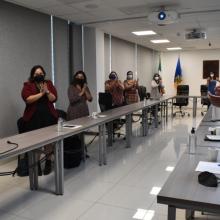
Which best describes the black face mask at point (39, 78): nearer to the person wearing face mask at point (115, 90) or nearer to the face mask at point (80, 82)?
the face mask at point (80, 82)

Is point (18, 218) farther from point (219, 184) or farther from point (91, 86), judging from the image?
point (91, 86)

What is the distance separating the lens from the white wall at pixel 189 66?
41.7ft

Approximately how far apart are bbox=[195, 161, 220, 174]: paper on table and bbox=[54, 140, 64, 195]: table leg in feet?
5.43

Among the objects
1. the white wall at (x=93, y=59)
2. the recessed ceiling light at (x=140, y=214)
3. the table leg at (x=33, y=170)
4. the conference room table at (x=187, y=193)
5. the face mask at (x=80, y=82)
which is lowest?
the recessed ceiling light at (x=140, y=214)

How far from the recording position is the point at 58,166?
10.7 ft

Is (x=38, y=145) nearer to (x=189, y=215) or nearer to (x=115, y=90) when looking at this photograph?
(x=189, y=215)

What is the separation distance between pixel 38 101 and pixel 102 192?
4.74 feet

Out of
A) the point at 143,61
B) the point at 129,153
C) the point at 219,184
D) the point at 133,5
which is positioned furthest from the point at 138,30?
the point at 219,184

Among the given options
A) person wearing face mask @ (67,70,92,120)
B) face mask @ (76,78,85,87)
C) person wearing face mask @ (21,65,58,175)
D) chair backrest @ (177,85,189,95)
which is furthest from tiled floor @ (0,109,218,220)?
chair backrest @ (177,85,189,95)

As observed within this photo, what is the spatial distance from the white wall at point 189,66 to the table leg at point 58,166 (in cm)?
1073

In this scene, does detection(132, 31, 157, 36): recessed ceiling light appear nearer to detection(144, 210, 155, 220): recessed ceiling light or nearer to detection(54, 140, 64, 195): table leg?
detection(54, 140, 64, 195): table leg

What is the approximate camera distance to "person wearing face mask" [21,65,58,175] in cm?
382

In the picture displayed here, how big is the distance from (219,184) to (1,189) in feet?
8.81

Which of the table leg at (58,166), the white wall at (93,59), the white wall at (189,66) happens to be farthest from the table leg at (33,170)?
the white wall at (189,66)
